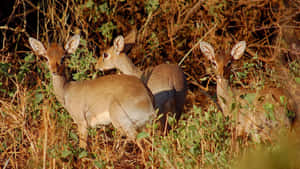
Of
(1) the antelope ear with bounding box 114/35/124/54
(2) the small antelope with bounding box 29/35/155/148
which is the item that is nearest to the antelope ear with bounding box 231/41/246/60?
Answer: (2) the small antelope with bounding box 29/35/155/148

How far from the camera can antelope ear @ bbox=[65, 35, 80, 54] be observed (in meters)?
4.90

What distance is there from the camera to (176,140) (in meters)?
3.56

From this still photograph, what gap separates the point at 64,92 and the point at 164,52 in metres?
2.73

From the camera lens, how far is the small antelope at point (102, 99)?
4012mm

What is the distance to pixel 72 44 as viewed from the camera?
16.2 ft

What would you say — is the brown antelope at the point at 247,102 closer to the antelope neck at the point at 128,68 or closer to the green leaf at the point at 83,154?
the green leaf at the point at 83,154

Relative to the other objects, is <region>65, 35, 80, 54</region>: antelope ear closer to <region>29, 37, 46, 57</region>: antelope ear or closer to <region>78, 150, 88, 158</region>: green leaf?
<region>29, 37, 46, 57</region>: antelope ear

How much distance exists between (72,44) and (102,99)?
3.44ft

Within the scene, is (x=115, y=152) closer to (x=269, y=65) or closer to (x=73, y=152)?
(x=73, y=152)

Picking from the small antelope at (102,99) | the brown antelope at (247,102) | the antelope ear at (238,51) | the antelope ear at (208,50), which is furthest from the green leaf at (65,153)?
the antelope ear at (238,51)

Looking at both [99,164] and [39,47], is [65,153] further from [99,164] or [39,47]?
[39,47]

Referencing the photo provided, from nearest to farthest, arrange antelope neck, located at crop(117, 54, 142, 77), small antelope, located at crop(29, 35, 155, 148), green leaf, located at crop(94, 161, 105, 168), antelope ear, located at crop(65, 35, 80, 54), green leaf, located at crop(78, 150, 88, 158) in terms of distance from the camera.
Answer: green leaf, located at crop(94, 161, 105, 168)
green leaf, located at crop(78, 150, 88, 158)
small antelope, located at crop(29, 35, 155, 148)
antelope ear, located at crop(65, 35, 80, 54)
antelope neck, located at crop(117, 54, 142, 77)

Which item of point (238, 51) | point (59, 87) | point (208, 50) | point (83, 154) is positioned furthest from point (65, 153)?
point (238, 51)

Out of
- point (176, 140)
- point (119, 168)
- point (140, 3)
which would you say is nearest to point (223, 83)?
point (176, 140)
